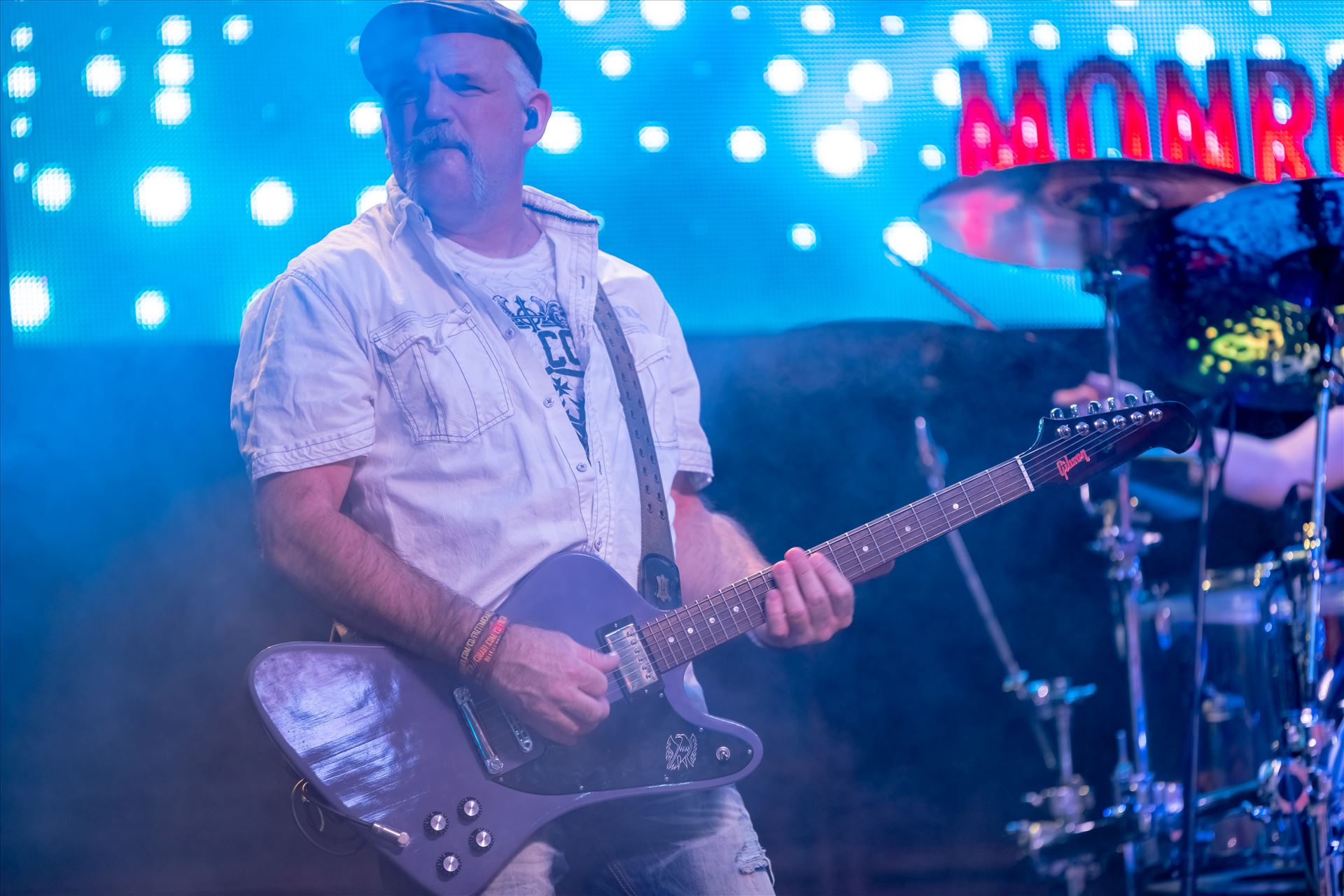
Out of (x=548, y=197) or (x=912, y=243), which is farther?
(x=912, y=243)

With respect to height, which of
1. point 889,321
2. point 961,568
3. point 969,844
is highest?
point 889,321

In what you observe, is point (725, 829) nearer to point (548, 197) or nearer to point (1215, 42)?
point (548, 197)

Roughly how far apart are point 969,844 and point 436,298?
215 cm

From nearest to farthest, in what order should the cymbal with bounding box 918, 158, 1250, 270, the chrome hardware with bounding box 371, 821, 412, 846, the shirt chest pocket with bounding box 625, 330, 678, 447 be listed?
1. the chrome hardware with bounding box 371, 821, 412, 846
2. the shirt chest pocket with bounding box 625, 330, 678, 447
3. the cymbal with bounding box 918, 158, 1250, 270

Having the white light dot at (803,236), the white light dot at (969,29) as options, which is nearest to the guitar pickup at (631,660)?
the white light dot at (803,236)

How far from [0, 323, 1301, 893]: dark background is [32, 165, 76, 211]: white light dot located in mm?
351

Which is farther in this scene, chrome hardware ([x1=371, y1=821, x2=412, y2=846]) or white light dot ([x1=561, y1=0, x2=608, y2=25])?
white light dot ([x1=561, y1=0, x2=608, y2=25])

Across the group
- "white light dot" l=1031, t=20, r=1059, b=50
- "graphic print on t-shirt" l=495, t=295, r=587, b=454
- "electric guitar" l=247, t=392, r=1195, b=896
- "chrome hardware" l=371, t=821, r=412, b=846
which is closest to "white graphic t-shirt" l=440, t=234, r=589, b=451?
"graphic print on t-shirt" l=495, t=295, r=587, b=454

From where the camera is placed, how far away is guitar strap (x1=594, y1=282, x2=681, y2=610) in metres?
1.90

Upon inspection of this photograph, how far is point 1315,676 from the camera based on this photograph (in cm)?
219

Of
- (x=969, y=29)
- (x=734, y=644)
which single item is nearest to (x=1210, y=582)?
(x=734, y=644)

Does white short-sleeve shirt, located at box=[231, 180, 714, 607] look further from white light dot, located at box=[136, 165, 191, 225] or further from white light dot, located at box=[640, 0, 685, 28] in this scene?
white light dot, located at box=[640, 0, 685, 28]

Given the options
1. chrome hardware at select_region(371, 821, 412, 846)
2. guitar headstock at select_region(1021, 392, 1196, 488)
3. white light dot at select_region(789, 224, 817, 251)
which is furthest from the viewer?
white light dot at select_region(789, 224, 817, 251)

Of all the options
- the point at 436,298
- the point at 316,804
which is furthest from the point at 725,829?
the point at 436,298
